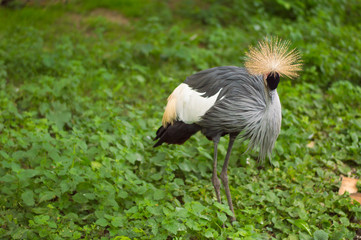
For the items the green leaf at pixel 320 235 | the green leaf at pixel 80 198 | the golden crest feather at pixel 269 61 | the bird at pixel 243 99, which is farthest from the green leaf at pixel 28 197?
the green leaf at pixel 320 235

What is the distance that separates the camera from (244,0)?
6934 mm

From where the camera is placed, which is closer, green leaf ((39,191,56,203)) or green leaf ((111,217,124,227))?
green leaf ((111,217,124,227))

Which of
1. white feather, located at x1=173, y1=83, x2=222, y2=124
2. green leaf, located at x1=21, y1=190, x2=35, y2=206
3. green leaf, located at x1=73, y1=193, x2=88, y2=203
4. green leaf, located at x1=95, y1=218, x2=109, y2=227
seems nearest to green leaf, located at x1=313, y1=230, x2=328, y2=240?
white feather, located at x1=173, y1=83, x2=222, y2=124

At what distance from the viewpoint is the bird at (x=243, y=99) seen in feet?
9.75

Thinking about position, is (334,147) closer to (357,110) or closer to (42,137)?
(357,110)

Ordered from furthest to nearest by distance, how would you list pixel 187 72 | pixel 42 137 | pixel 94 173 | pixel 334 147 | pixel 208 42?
pixel 208 42 → pixel 187 72 → pixel 334 147 → pixel 42 137 → pixel 94 173

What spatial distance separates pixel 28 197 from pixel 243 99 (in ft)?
5.28

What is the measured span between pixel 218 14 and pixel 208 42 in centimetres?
83

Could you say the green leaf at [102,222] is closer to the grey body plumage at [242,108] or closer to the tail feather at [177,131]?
the tail feather at [177,131]

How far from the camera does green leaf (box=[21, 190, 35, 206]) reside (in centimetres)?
296

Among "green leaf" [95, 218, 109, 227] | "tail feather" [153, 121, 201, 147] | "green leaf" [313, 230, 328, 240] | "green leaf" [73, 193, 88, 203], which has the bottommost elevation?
"green leaf" [95, 218, 109, 227]

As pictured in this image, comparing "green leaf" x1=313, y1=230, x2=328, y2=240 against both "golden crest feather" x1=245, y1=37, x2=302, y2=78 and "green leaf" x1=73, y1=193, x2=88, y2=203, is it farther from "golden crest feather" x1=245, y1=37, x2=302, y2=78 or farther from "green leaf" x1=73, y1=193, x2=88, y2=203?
"green leaf" x1=73, y1=193, x2=88, y2=203

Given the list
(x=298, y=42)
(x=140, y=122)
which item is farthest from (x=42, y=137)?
(x=298, y=42)

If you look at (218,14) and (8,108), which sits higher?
(218,14)
